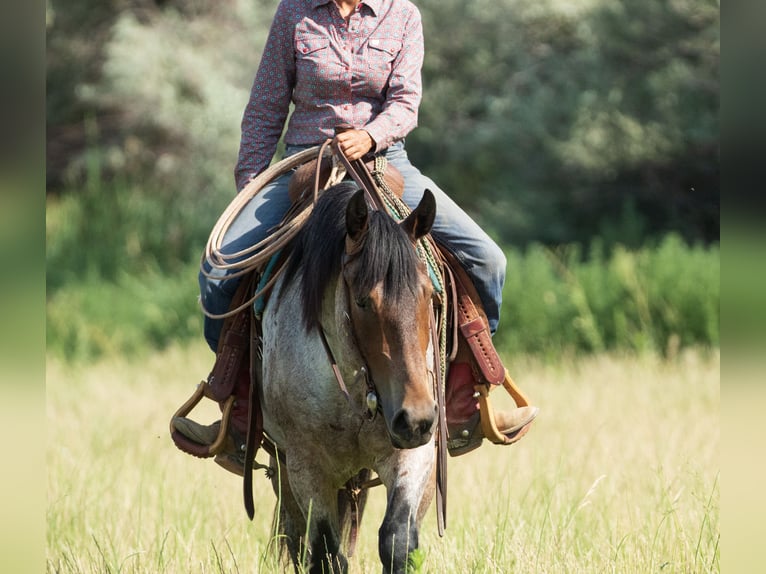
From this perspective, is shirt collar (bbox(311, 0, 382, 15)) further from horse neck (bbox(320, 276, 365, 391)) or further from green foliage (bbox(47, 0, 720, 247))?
green foliage (bbox(47, 0, 720, 247))

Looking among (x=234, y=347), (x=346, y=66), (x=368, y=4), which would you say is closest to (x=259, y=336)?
(x=234, y=347)

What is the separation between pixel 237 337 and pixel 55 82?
690 inches

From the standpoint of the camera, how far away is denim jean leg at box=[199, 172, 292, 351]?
16.4 ft

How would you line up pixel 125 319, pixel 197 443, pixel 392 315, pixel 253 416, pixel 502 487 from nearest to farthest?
pixel 392 315, pixel 253 416, pixel 197 443, pixel 502 487, pixel 125 319

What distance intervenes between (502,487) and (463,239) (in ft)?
8.48

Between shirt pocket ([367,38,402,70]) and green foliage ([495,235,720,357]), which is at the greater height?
shirt pocket ([367,38,402,70])

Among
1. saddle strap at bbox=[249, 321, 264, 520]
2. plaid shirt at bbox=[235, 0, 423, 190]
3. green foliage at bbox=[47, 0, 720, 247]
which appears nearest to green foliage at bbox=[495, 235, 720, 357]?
green foliage at bbox=[47, 0, 720, 247]

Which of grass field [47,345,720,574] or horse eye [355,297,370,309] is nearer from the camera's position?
horse eye [355,297,370,309]

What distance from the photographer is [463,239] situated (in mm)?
5027

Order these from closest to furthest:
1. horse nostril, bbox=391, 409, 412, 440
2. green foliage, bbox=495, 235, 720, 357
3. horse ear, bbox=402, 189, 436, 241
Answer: horse nostril, bbox=391, 409, 412, 440, horse ear, bbox=402, 189, 436, 241, green foliage, bbox=495, 235, 720, 357

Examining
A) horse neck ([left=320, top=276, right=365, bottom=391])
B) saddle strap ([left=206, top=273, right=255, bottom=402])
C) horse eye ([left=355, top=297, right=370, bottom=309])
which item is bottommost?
saddle strap ([left=206, top=273, right=255, bottom=402])

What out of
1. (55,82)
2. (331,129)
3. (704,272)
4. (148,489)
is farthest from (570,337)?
(55,82)

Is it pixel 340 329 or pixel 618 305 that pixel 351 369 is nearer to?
pixel 340 329
